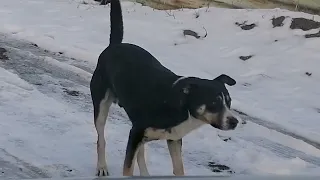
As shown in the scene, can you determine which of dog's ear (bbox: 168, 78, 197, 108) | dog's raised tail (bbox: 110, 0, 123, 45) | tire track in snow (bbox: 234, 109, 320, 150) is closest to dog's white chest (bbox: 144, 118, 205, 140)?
dog's ear (bbox: 168, 78, 197, 108)

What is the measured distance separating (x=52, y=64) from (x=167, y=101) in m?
4.39

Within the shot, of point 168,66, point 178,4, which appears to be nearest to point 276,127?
point 168,66

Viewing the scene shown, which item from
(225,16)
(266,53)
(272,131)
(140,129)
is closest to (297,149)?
(272,131)

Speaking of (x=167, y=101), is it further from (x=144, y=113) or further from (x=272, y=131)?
(x=272, y=131)

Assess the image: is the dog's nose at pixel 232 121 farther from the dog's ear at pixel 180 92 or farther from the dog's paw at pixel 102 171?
the dog's paw at pixel 102 171

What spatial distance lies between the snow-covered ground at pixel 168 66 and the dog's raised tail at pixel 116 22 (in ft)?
3.22

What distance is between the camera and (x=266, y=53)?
356 inches

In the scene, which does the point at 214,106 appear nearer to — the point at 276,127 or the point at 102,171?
the point at 102,171

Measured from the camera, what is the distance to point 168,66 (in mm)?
8484

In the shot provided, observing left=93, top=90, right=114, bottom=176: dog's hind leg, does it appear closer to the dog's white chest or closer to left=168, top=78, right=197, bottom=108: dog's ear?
the dog's white chest

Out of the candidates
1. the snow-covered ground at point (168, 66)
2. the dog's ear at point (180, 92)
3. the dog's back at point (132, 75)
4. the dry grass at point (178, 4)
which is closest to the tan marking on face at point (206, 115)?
the dog's ear at point (180, 92)

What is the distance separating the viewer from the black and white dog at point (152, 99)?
157 inches

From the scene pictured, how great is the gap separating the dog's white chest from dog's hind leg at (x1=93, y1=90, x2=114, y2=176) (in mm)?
662

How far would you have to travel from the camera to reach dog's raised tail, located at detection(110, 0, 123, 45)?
16.2 ft
